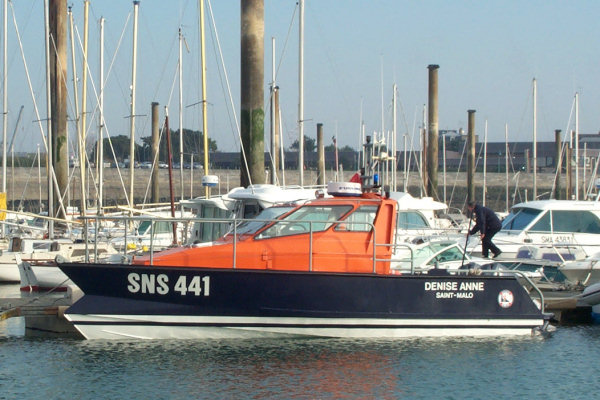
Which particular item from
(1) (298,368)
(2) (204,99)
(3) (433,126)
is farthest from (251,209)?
(3) (433,126)

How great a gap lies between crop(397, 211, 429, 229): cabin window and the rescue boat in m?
9.03

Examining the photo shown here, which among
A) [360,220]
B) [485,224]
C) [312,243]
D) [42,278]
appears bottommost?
[42,278]

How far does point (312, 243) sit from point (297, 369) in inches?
76.1

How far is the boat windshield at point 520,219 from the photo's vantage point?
22016 mm

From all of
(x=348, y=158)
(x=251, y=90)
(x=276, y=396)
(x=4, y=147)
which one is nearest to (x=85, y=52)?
(x=4, y=147)

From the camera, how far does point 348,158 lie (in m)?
84.5

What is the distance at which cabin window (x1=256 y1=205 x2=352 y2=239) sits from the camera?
12.2 meters

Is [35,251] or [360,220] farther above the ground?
[360,220]

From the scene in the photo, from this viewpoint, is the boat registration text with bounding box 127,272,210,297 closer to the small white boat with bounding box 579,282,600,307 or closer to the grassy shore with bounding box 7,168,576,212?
the small white boat with bounding box 579,282,600,307

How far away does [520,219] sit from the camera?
22.4 metres

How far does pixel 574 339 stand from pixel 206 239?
694 cm

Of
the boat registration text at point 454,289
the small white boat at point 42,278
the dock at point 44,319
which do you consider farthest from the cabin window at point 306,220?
the small white boat at point 42,278

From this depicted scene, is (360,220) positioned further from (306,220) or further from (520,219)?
(520,219)

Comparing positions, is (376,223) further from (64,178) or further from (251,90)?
(64,178)
